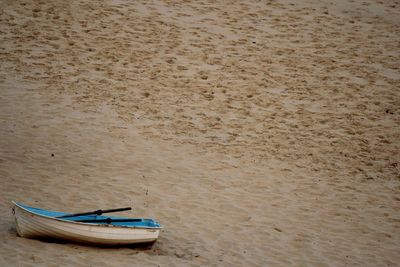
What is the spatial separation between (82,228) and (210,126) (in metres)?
6.01

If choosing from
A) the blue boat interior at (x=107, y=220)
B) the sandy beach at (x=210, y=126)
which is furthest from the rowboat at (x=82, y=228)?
the sandy beach at (x=210, y=126)

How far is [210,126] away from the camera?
16.5 m

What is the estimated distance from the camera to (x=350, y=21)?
21.2 meters

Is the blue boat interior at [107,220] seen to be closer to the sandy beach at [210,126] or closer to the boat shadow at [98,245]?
the boat shadow at [98,245]

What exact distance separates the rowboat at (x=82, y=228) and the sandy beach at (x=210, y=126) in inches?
8.0

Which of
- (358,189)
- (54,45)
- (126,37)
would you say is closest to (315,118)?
(358,189)

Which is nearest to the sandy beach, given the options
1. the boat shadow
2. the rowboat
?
the boat shadow

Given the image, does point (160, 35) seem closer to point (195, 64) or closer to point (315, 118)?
point (195, 64)

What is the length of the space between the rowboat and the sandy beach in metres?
0.20

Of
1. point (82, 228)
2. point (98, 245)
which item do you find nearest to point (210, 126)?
point (98, 245)

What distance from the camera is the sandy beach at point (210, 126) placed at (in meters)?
12.4

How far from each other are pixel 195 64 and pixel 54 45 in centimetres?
362

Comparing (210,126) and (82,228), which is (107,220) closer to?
(82,228)

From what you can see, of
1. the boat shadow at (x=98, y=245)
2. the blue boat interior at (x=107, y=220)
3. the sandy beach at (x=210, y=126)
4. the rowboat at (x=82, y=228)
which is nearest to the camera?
the rowboat at (x=82, y=228)
